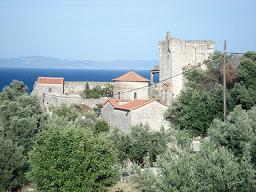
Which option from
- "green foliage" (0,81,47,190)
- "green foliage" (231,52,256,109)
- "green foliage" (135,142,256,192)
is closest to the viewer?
"green foliage" (135,142,256,192)

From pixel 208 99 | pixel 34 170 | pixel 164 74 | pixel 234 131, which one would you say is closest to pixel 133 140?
pixel 208 99

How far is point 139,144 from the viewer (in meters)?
30.6

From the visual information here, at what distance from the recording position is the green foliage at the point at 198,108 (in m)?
33.2

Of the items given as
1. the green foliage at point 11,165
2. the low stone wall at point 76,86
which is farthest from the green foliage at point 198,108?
the low stone wall at point 76,86

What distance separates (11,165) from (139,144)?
780 cm

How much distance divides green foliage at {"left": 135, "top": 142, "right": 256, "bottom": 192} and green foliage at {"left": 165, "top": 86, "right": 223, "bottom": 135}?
16.3 metres

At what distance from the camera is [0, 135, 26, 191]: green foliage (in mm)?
28578

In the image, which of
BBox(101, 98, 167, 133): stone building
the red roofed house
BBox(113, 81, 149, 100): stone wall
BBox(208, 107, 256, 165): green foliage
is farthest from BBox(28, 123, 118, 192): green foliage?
the red roofed house

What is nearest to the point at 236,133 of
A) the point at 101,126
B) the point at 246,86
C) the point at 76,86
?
the point at 246,86

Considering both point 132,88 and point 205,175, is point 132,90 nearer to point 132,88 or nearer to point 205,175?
point 132,88

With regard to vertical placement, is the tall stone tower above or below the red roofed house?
above

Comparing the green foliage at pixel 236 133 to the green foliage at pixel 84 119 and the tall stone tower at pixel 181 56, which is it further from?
the tall stone tower at pixel 181 56

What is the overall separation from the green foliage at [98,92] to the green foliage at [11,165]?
34.4 meters

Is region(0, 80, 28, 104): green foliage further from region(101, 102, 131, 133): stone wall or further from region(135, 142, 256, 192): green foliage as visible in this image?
region(135, 142, 256, 192): green foliage
